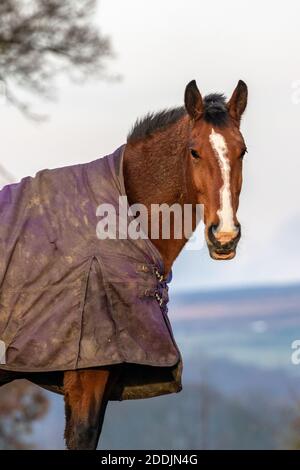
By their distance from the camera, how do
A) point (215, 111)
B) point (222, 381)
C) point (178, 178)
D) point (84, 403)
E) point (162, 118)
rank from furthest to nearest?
→ point (222, 381) < point (162, 118) < point (178, 178) < point (215, 111) < point (84, 403)

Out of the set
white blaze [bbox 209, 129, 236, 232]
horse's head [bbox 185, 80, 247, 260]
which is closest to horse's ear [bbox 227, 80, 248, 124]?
horse's head [bbox 185, 80, 247, 260]

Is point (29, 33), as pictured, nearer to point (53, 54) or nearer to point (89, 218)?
point (53, 54)

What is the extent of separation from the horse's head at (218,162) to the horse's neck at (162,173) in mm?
160

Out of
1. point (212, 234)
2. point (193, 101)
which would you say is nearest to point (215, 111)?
point (193, 101)

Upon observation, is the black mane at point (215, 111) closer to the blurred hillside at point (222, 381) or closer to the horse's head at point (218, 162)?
the horse's head at point (218, 162)

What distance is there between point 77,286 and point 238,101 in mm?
1477

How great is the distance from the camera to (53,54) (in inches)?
361

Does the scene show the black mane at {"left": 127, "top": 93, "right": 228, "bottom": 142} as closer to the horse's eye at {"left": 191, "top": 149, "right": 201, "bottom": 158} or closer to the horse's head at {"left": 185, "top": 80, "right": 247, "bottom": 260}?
the horse's head at {"left": 185, "top": 80, "right": 247, "bottom": 260}

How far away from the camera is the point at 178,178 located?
25.8ft

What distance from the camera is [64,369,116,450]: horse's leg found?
25.0 ft

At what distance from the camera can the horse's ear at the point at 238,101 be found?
7.88 m

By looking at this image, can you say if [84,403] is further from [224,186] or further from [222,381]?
Result: [222,381]

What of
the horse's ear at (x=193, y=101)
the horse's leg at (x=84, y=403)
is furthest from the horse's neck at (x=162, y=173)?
the horse's leg at (x=84, y=403)

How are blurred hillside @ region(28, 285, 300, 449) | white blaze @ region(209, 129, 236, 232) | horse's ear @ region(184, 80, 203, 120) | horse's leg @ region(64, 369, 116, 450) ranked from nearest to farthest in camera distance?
white blaze @ region(209, 129, 236, 232) → horse's leg @ region(64, 369, 116, 450) → horse's ear @ region(184, 80, 203, 120) → blurred hillside @ region(28, 285, 300, 449)
